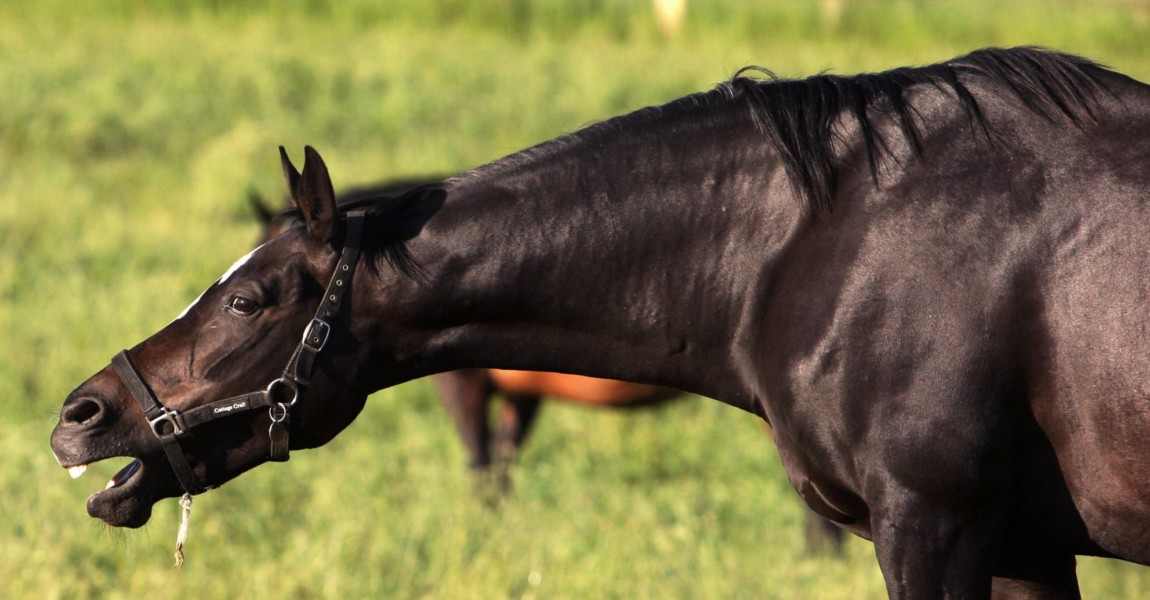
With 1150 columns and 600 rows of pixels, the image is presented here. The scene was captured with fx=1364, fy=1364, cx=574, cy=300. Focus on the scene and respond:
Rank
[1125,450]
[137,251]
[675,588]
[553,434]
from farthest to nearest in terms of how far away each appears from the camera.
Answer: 1. [137,251]
2. [553,434]
3. [675,588]
4. [1125,450]

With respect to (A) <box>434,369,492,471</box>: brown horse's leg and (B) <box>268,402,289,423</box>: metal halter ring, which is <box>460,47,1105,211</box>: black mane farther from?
(A) <box>434,369,492,471</box>: brown horse's leg

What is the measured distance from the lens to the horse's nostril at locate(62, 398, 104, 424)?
10.3 ft

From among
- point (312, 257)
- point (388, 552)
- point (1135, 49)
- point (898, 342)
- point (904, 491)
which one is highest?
point (312, 257)

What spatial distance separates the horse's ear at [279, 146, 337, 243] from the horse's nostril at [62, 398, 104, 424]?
64 centimetres

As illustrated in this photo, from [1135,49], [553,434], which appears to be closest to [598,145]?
[553,434]

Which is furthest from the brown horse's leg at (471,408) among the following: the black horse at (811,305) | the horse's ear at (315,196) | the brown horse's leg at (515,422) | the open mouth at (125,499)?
the horse's ear at (315,196)

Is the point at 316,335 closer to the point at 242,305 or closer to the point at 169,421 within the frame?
the point at 242,305

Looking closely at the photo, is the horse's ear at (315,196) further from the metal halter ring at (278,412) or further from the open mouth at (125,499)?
the open mouth at (125,499)

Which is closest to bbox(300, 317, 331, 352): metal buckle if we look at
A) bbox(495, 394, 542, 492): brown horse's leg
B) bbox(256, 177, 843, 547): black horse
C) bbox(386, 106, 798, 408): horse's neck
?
bbox(386, 106, 798, 408): horse's neck

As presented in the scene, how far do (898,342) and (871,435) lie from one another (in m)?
0.21

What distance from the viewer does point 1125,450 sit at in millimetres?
2859

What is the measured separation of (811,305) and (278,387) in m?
Answer: 1.23

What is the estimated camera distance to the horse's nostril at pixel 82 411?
3.14 meters

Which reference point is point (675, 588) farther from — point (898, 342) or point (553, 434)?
point (553, 434)
